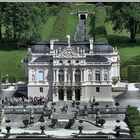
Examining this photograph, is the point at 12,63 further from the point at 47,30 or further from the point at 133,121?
the point at 133,121

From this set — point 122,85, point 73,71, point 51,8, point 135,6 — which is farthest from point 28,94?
point 51,8

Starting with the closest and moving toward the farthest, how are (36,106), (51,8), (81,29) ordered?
(36,106) → (81,29) → (51,8)

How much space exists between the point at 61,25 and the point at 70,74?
26638 mm

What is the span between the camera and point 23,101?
146 ft

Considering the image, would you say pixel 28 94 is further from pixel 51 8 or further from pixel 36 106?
pixel 51 8

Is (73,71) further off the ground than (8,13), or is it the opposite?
(8,13)

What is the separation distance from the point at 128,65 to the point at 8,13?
17087 millimetres

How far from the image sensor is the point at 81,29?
76.0 metres

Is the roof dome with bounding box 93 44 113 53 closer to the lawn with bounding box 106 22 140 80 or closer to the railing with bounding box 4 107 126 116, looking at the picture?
the lawn with bounding box 106 22 140 80

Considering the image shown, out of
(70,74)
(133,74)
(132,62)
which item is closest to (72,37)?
(132,62)

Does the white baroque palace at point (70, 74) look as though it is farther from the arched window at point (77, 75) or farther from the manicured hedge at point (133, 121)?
the manicured hedge at point (133, 121)

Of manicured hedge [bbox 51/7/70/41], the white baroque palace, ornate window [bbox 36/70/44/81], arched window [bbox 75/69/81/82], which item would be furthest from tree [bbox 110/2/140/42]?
ornate window [bbox 36/70/44/81]

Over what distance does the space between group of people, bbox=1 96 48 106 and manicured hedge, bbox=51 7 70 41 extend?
1599 cm

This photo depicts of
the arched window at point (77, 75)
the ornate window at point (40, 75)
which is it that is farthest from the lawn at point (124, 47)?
the ornate window at point (40, 75)
